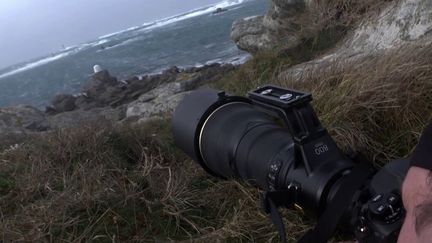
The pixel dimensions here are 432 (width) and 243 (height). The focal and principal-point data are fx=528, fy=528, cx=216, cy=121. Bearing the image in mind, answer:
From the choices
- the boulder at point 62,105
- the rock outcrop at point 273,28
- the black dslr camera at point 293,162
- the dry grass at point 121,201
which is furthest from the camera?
the boulder at point 62,105

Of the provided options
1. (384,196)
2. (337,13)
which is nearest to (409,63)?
(384,196)

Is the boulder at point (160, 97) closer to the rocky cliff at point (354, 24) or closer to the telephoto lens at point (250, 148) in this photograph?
the rocky cliff at point (354, 24)

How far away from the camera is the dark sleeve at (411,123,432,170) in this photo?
4.04 feet

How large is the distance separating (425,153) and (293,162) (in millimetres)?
739

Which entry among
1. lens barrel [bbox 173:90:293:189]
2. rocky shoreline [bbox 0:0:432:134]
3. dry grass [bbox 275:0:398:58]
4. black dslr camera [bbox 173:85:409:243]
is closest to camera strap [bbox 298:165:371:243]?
black dslr camera [bbox 173:85:409:243]

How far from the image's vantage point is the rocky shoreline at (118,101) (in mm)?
9934

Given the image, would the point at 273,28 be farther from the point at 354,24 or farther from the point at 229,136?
the point at 229,136

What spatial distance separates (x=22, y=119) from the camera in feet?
41.1

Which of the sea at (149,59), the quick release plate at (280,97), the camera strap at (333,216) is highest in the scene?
the quick release plate at (280,97)

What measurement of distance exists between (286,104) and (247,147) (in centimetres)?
44

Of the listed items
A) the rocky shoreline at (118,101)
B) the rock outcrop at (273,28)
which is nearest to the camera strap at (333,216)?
the rock outcrop at (273,28)

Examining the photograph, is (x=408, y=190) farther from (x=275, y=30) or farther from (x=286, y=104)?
(x=275, y=30)

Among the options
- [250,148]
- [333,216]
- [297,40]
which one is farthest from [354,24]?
[333,216]

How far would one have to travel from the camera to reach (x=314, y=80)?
414 centimetres
